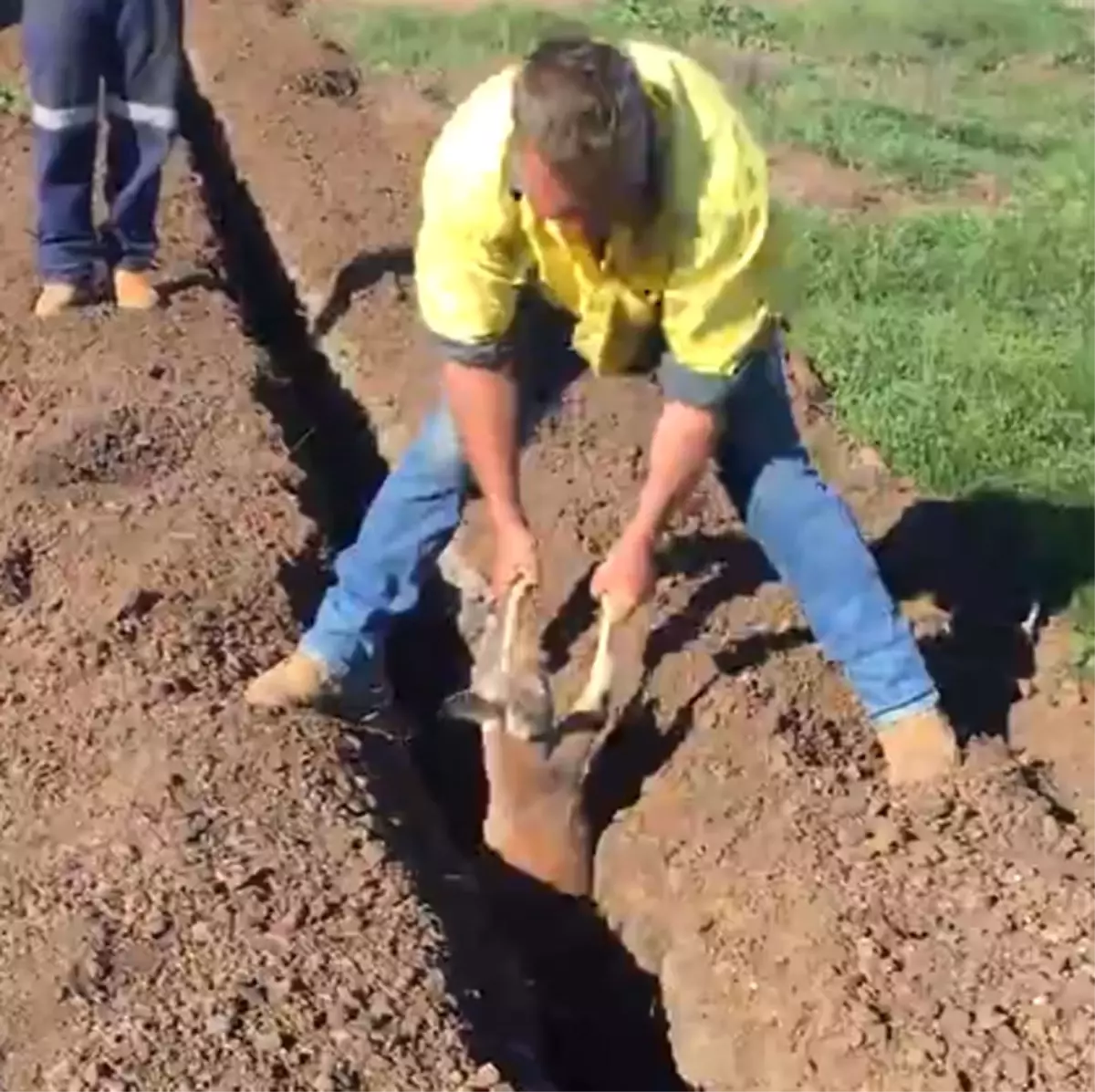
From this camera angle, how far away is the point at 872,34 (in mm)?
13695

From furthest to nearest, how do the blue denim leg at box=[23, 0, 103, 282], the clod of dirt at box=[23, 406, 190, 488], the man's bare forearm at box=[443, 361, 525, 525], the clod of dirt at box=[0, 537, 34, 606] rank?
1. the blue denim leg at box=[23, 0, 103, 282]
2. the clod of dirt at box=[23, 406, 190, 488]
3. the clod of dirt at box=[0, 537, 34, 606]
4. the man's bare forearm at box=[443, 361, 525, 525]

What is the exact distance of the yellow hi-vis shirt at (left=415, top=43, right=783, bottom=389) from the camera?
4441mm

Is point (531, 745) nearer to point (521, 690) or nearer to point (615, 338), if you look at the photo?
point (521, 690)

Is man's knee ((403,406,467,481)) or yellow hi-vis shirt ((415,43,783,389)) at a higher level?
yellow hi-vis shirt ((415,43,783,389))

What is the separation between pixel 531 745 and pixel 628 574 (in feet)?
2.13

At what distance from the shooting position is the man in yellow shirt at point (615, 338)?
421 cm

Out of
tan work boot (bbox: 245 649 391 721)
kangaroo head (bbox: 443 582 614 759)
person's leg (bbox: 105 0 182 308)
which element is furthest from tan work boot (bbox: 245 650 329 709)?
person's leg (bbox: 105 0 182 308)

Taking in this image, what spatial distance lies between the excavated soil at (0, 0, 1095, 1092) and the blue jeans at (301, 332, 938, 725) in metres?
0.28

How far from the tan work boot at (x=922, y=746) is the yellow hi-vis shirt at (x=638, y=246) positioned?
3.26 ft

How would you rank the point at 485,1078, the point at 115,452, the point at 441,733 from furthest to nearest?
1. the point at 115,452
2. the point at 441,733
3. the point at 485,1078

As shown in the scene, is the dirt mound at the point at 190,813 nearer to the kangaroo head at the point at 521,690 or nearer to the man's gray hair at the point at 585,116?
the kangaroo head at the point at 521,690

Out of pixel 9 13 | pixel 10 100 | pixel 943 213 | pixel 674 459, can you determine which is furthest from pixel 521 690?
pixel 9 13

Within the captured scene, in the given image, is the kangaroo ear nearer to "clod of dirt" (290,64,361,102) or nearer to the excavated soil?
the excavated soil

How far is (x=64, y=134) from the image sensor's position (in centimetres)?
756
